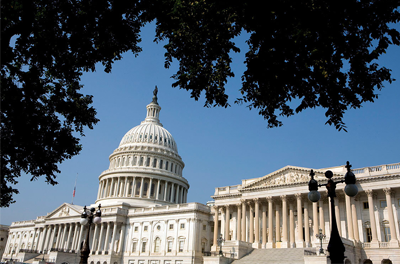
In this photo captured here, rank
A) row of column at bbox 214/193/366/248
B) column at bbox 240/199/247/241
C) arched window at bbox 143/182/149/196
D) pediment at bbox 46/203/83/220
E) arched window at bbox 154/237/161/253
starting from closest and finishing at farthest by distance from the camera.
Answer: row of column at bbox 214/193/366/248 < column at bbox 240/199/247/241 < arched window at bbox 154/237/161/253 < pediment at bbox 46/203/83/220 < arched window at bbox 143/182/149/196

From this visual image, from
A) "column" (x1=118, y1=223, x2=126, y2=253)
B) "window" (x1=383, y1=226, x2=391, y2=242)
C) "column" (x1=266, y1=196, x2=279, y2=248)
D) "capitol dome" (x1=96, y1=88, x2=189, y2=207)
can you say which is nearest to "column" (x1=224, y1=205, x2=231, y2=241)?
"column" (x1=266, y1=196, x2=279, y2=248)

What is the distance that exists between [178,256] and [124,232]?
1711 cm

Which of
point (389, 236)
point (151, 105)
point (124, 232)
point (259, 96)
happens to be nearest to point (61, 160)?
point (259, 96)

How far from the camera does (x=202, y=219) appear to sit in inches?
2758

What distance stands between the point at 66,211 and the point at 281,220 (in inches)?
2283

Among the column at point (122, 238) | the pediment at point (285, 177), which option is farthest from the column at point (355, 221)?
the column at point (122, 238)

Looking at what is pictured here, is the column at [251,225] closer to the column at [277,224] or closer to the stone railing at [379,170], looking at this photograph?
the column at [277,224]

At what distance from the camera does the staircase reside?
46.2m

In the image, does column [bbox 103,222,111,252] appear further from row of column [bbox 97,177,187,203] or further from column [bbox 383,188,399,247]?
column [bbox 383,188,399,247]

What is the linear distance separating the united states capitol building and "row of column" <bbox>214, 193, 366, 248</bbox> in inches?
5.9

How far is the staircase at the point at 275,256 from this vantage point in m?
46.2

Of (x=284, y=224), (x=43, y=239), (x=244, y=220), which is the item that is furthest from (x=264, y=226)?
(x=43, y=239)

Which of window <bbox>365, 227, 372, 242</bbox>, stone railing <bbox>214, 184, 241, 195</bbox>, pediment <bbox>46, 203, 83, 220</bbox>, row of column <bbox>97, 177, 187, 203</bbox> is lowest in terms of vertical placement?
window <bbox>365, 227, 372, 242</bbox>

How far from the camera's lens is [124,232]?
7875 cm
